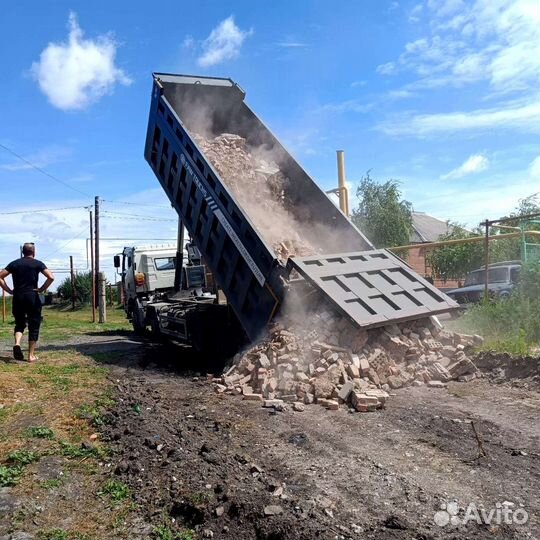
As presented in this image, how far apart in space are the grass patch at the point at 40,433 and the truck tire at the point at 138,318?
788cm

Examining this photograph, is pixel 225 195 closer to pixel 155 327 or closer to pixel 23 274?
pixel 23 274

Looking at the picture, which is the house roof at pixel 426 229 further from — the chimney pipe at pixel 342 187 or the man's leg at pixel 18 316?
the man's leg at pixel 18 316

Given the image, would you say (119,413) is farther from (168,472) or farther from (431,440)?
(431,440)

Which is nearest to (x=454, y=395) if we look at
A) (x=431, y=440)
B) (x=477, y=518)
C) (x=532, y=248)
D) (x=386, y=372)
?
(x=386, y=372)

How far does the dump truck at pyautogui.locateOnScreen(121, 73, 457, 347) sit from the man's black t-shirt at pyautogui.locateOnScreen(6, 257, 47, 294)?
2.53 metres

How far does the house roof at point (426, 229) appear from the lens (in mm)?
41062

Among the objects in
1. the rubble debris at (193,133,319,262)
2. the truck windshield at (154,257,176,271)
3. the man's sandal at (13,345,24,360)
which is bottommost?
the man's sandal at (13,345,24,360)

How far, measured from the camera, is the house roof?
41062 mm

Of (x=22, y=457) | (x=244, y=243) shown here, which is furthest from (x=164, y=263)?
(x=22, y=457)

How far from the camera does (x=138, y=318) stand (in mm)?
13477

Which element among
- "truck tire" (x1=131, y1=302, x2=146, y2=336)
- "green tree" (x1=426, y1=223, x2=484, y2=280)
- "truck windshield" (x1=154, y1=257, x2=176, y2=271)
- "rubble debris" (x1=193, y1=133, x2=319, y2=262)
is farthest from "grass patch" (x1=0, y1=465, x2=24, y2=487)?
"green tree" (x1=426, y1=223, x2=484, y2=280)

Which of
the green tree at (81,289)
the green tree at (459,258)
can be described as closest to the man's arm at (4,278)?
the green tree at (459,258)

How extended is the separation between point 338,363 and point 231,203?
2833 mm

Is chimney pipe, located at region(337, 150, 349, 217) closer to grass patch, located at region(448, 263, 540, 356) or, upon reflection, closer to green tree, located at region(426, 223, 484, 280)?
grass patch, located at region(448, 263, 540, 356)
